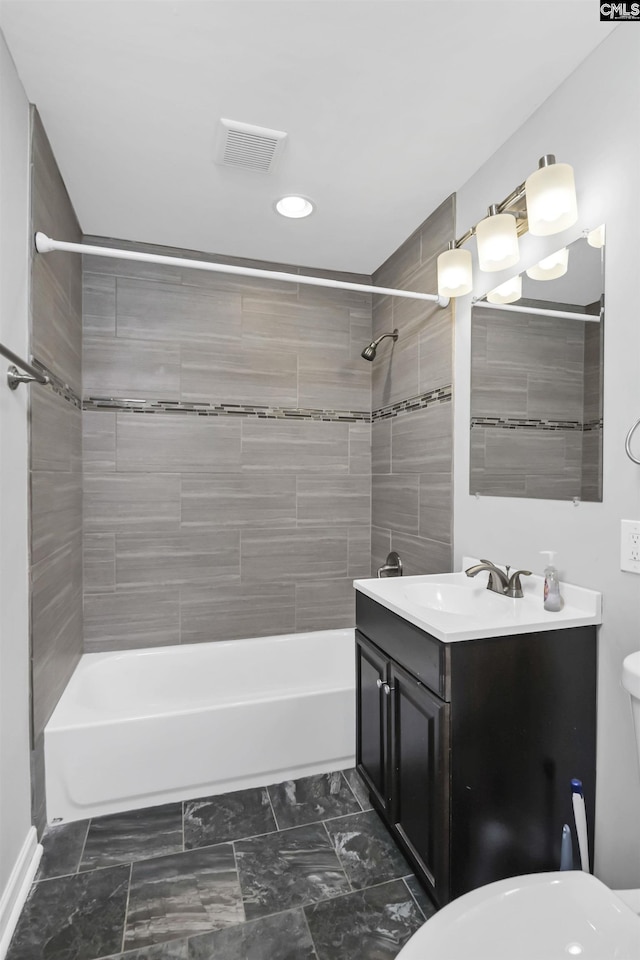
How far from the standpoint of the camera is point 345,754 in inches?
88.0

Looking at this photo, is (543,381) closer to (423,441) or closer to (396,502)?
(423,441)

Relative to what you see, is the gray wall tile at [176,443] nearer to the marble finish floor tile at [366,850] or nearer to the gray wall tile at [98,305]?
the gray wall tile at [98,305]

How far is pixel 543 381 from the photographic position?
1703mm

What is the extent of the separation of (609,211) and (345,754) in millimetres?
2253

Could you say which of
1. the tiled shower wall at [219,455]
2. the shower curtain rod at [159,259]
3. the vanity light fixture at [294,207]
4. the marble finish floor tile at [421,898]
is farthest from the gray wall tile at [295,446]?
the marble finish floor tile at [421,898]

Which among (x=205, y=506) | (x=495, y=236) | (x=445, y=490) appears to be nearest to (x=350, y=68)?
(x=495, y=236)

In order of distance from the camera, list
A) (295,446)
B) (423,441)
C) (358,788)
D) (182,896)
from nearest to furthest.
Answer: (182,896)
(358,788)
(423,441)
(295,446)

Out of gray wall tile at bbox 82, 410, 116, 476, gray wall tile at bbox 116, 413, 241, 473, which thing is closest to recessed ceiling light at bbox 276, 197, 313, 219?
gray wall tile at bbox 116, 413, 241, 473

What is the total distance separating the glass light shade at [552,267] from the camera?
1597 mm

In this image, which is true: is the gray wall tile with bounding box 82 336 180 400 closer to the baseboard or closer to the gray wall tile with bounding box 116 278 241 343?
the gray wall tile with bounding box 116 278 241 343

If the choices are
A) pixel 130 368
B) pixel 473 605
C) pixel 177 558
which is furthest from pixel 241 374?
pixel 473 605

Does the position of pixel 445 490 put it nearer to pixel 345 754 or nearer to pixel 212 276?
pixel 345 754

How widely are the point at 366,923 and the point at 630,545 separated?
1320mm

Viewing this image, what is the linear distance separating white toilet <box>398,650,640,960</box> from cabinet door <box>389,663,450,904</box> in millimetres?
323
